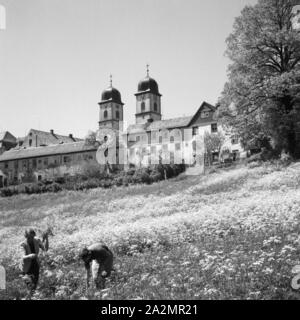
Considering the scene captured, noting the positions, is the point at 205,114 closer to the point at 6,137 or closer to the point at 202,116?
the point at 202,116

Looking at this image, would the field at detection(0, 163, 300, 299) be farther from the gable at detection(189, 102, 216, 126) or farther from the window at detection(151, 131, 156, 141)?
the window at detection(151, 131, 156, 141)

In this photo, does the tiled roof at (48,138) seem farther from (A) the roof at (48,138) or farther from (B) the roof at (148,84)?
(B) the roof at (148,84)

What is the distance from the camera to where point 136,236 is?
50.9 feet

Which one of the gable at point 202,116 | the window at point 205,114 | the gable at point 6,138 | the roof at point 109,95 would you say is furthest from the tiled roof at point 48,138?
the window at point 205,114

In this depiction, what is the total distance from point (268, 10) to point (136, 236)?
21.5 meters

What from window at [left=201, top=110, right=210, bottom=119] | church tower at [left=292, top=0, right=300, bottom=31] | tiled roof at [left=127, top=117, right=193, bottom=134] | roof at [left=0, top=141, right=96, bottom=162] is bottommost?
roof at [left=0, top=141, right=96, bottom=162]

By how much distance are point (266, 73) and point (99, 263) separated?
23524 millimetres

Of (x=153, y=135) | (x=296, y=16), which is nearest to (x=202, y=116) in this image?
(x=153, y=135)

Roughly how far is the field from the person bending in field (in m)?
0.31

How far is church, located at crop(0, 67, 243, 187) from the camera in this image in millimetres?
51594

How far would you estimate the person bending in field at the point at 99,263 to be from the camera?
37.1ft

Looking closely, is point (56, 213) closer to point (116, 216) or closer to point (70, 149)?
point (116, 216)

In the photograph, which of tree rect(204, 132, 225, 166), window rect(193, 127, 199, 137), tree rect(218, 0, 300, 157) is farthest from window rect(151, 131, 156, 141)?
tree rect(218, 0, 300, 157)
